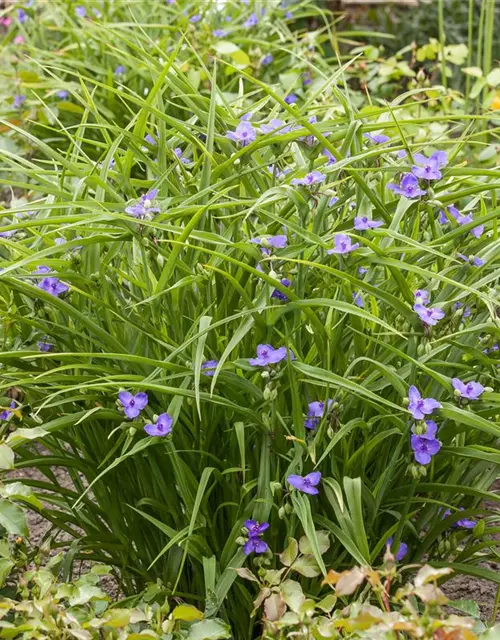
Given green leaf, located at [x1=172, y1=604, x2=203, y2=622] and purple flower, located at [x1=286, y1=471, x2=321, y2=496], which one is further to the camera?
purple flower, located at [x1=286, y1=471, x2=321, y2=496]

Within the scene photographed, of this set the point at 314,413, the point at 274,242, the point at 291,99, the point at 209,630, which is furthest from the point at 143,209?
the point at 291,99

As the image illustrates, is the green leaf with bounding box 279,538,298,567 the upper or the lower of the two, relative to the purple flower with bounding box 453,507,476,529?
upper

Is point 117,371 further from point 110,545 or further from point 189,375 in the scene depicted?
point 110,545

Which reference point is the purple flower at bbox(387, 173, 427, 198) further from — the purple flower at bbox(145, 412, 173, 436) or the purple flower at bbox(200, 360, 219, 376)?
the purple flower at bbox(145, 412, 173, 436)

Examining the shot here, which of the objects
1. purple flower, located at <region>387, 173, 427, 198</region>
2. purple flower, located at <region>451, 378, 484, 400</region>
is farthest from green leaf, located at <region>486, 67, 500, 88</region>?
purple flower, located at <region>451, 378, 484, 400</region>

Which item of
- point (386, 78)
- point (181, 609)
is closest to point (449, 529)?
point (181, 609)

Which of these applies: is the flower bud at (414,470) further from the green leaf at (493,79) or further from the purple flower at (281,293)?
the green leaf at (493,79)
